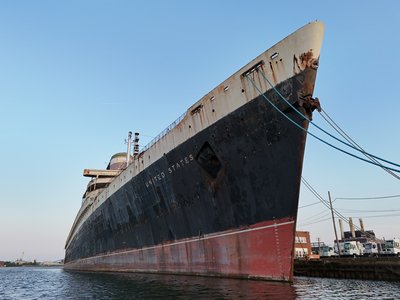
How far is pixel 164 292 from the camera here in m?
12.9

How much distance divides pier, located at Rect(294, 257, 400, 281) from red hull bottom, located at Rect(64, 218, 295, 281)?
7.29m

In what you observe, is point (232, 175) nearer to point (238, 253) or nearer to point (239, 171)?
point (239, 171)

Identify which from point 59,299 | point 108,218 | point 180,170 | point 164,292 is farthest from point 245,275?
point 108,218

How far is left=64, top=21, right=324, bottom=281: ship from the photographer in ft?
45.1

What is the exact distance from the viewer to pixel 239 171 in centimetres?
1544

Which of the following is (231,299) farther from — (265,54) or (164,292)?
(265,54)

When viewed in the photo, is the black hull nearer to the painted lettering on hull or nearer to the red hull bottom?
the painted lettering on hull

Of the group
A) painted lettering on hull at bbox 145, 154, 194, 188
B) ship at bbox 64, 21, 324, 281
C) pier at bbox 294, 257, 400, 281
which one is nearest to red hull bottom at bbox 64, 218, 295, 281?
ship at bbox 64, 21, 324, 281

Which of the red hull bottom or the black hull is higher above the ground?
the black hull

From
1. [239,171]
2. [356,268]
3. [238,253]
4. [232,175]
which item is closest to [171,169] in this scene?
[232,175]

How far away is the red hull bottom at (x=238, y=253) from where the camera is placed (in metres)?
13.7

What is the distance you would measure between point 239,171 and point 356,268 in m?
10.2

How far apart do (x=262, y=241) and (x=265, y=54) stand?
27.4ft

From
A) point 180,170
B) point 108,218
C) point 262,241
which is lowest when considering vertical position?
point 262,241
